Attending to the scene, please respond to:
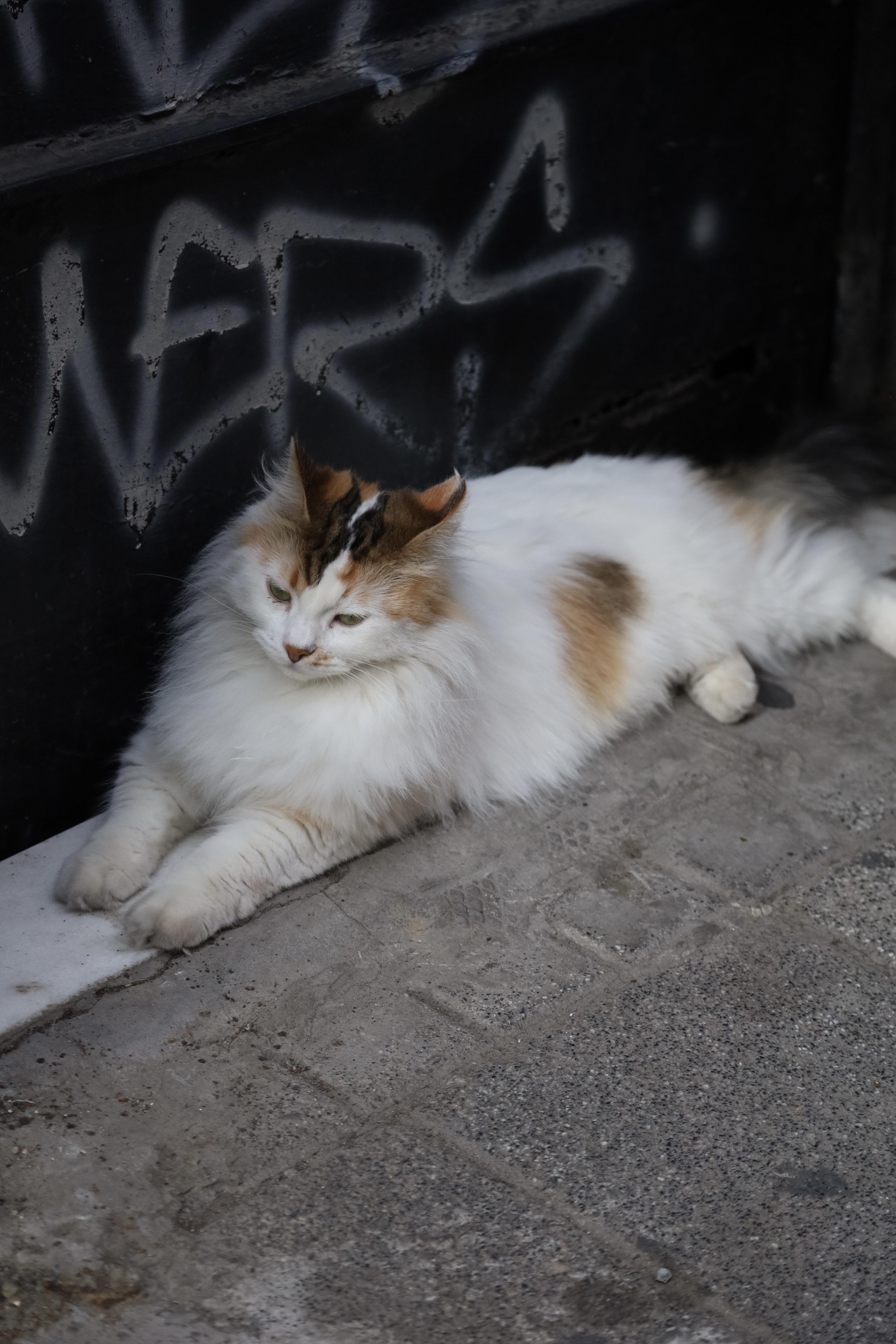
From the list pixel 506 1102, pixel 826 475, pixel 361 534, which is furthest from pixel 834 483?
pixel 506 1102

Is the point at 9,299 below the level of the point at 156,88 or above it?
below

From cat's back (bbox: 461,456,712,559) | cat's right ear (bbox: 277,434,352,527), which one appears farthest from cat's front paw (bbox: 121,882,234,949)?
cat's back (bbox: 461,456,712,559)

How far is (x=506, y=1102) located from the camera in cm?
276

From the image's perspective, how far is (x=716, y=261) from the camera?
4758 millimetres

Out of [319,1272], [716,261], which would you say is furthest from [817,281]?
[319,1272]

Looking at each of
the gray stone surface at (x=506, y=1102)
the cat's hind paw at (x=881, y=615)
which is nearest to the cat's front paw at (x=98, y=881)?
the gray stone surface at (x=506, y=1102)

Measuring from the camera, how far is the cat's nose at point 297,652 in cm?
299

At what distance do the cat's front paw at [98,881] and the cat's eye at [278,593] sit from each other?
717 mm

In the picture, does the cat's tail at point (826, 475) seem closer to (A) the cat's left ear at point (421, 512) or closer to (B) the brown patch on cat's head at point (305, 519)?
(A) the cat's left ear at point (421, 512)

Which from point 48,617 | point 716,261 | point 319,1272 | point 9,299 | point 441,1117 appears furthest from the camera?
point 716,261

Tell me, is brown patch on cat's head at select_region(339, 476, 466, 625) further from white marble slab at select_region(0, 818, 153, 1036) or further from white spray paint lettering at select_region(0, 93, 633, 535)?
white marble slab at select_region(0, 818, 153, 1036)

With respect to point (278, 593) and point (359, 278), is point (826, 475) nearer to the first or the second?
point (359, 278)

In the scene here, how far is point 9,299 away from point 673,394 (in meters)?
2.51

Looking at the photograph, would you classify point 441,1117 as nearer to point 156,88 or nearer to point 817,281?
point 156,88
